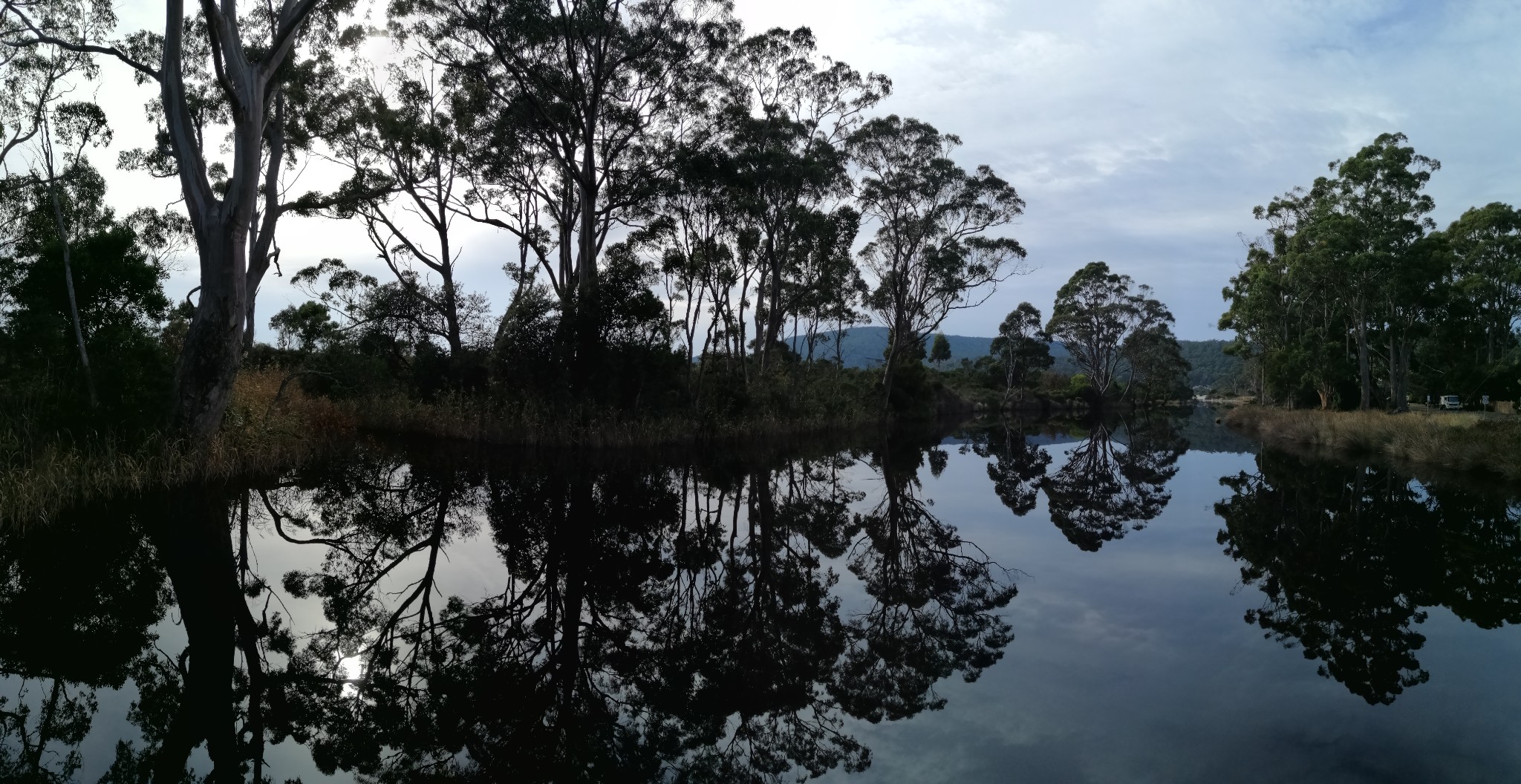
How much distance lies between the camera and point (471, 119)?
21.3 metres

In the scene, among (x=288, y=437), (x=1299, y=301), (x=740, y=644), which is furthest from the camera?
(x=1299, y=301)

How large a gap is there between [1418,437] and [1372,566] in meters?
13.5

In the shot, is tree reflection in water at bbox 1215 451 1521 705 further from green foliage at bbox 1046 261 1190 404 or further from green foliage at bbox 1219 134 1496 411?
green foliage at bbox 1046 261 1190 404

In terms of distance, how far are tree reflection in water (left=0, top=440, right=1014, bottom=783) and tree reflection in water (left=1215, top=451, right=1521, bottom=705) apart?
2223 millimetres

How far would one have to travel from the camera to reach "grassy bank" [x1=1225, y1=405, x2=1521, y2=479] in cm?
1416

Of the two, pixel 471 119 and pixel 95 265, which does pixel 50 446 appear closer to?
pixel 95 265

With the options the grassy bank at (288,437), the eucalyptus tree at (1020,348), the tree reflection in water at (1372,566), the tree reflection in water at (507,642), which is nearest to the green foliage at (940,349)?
the eucalyptus tree at (1020,348)

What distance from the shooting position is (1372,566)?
737 cm

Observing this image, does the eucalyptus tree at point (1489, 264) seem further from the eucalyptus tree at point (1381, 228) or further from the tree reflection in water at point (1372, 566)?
the tree reflection in water at point (1372, 566)

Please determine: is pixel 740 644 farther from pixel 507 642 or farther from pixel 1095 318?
pixel 1095 318

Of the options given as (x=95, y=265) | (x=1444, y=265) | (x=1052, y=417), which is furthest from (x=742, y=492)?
(x=1052, y=417)

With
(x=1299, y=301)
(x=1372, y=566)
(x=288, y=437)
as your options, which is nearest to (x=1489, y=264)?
(x=1299, y=301)

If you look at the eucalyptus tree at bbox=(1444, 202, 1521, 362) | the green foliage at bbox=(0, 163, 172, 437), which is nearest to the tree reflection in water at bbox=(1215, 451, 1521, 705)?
the green foliage at bbox=(0, 163, 172, 437)

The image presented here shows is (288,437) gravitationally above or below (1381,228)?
below
